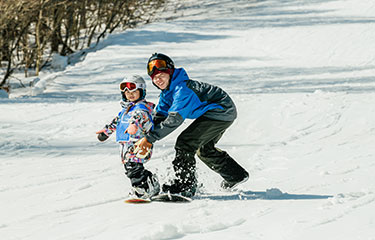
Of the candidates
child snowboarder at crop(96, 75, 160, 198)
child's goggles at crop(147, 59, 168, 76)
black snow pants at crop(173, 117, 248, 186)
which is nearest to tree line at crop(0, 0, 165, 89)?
child snowboarder at crop(96, 75, 160, 198)

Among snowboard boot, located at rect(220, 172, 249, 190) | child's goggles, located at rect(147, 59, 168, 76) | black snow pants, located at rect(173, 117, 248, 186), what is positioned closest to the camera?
child's goggles, located at rect(147, 59, 168, 76)

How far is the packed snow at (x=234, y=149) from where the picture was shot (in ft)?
11.2

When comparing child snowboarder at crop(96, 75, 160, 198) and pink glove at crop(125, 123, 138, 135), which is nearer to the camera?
pink glove at crop(125, 123, 138, 135)

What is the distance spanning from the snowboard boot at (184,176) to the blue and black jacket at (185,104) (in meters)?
0.30

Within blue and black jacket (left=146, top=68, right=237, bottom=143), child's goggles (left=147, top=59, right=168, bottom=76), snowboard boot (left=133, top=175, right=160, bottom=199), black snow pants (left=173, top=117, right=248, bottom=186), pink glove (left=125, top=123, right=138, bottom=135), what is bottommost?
snowboard boot (left=133, top=175, right=160, bottom=199)

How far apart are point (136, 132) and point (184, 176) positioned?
50 cm

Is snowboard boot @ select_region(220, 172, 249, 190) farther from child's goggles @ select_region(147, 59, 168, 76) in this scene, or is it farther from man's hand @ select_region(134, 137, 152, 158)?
child's goggles @ select_region(147, 59, 168, 76)

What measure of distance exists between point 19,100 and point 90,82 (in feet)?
6.52

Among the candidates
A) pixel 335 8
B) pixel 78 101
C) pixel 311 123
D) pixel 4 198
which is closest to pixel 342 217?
pixel 4 198

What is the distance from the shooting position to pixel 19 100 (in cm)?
961

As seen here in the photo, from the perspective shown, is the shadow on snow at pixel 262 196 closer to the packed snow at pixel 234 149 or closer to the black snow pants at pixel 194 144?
the packed snow at pixel 234 149

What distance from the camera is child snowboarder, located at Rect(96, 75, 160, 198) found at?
12.4ft

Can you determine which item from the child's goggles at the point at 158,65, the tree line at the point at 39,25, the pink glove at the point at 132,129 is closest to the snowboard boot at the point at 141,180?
the pink glove at the point at 132,129

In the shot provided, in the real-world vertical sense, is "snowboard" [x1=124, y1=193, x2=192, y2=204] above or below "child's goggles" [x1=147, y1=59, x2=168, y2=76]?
below
